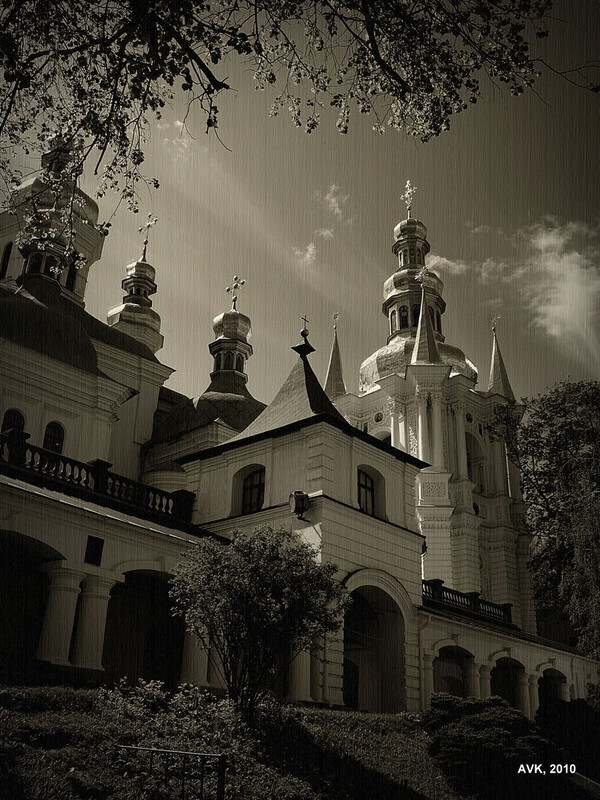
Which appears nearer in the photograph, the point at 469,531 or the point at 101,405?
the point at 101,405

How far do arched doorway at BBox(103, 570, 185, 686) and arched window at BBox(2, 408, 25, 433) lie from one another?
23.8ft

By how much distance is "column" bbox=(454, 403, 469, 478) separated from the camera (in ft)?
173

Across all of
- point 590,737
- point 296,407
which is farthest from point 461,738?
point 296,407

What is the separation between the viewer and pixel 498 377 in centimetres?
6316

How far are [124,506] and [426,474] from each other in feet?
108

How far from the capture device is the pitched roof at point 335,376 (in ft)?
219

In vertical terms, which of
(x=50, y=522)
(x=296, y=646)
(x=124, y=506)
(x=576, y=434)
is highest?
(x=576, y=434)

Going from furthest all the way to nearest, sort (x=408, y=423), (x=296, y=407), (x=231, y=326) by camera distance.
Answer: (x=408, y=423), (x=231, y=326), (x=296, y=407)

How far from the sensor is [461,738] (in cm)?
1562

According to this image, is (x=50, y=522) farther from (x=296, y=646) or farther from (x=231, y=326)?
(x=231, y=326)

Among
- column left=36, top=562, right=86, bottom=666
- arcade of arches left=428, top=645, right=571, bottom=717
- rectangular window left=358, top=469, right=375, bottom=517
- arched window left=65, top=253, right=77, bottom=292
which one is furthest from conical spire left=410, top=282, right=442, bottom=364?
column left=36, top=562, right=86, bottom=666

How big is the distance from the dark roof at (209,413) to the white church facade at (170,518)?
0.12 meters

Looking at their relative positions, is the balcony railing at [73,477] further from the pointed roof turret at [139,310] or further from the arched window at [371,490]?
the pointed roof turret at [139,310]

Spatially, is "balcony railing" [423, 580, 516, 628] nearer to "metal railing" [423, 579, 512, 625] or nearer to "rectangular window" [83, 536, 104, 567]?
"metal railing" [423, 579, 512, 625]
